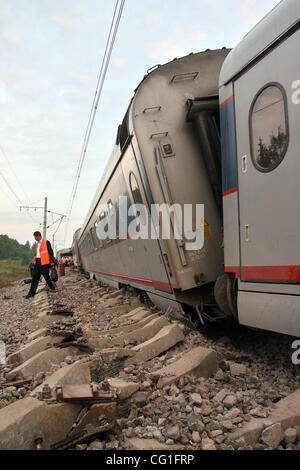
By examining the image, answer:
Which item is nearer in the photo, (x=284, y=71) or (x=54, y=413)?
(x=54, y=413)

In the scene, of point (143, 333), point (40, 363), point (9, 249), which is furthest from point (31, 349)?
point (9, 249)

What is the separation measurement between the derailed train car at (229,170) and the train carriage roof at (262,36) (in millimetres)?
11

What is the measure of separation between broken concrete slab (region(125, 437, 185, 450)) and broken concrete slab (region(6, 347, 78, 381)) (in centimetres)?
183

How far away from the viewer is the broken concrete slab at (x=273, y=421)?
2455 millimetres

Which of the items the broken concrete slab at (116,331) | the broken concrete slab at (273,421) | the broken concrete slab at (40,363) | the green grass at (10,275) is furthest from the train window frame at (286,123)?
the green grass at (10,275)

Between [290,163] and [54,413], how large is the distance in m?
2.47

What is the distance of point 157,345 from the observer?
14.0 ft

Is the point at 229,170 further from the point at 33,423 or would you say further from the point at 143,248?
the point at 33,423

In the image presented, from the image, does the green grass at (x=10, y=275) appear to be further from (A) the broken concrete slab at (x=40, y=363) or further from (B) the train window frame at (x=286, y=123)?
(B) the train window frame at (x=286, y=123)

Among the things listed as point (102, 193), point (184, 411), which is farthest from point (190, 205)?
point (102, 193)

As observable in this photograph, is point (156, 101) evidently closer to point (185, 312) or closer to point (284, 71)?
point (284, 71)

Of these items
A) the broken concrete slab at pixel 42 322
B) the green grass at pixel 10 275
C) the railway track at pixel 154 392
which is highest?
the railway track at pixel 154 392

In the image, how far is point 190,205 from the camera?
16.6ft
